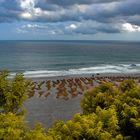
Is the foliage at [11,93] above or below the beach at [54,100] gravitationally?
above

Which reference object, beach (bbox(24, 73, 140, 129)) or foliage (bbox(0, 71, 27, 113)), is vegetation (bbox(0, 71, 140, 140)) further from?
beach (bbox(24, 73, 140, 129))

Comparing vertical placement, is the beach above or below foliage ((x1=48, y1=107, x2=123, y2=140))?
below

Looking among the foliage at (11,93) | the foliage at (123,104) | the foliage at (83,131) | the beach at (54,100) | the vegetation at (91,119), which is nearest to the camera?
the vegetation at (91,119)

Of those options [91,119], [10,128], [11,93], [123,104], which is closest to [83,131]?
[91,119]

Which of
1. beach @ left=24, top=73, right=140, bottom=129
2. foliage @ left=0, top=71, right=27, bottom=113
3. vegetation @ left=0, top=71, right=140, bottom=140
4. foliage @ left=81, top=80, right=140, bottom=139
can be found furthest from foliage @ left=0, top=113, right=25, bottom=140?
beach @ left=24, top=73, right=140, bottom=129

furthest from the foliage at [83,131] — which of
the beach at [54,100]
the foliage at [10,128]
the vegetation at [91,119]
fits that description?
the beach at [54,100]

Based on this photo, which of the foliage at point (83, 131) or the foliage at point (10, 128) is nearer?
the foliage at point (10, 128)

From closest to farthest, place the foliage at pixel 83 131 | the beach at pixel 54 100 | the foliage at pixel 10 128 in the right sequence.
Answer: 1. the foliage at pixel 10 128
2. the foliage at pixel 83 131
3. the beach at pixel 54 100

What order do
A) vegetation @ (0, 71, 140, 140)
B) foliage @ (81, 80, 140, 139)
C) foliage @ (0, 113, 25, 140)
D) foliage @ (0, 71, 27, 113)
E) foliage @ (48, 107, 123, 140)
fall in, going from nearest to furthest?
1. foliage @ (0, 113, 25, 140)
2. vegetation @ (0, 71, 140, 140)
3. foliage @ (48, 107, 123, 140)
4. foliage @ (81, 80, 140, 139)
5. foliage @ (0, 71, 27, 113)

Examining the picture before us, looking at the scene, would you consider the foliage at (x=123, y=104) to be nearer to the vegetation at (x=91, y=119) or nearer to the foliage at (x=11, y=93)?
the vegetation at (x=91, y=119)

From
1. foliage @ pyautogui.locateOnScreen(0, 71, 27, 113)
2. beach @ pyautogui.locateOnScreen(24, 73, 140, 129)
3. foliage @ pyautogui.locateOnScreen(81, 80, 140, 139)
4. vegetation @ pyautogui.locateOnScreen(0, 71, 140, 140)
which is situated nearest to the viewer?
vegetation @ pyautogui.locateOnScreen(0, 71, 140, 140)
